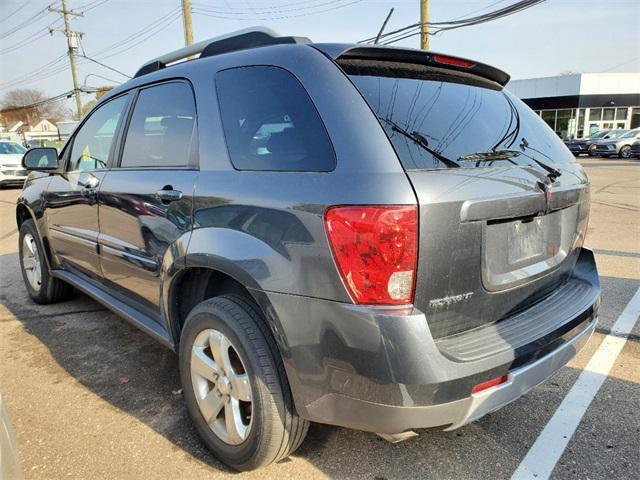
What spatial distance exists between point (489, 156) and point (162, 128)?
182 centimetres

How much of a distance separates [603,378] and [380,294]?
2161 millimetres

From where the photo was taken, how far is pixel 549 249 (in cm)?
226

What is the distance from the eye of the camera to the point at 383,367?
167cm

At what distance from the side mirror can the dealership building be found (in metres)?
38.5

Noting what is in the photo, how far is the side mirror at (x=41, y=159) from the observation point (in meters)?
3.99

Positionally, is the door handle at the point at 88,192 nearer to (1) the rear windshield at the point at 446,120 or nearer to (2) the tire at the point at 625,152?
(1) the rear windshield at the point at 446,120

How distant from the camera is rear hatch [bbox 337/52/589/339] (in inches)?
68.7

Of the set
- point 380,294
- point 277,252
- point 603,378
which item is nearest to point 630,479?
point 603,378

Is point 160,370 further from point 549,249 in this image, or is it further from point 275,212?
point 549,249

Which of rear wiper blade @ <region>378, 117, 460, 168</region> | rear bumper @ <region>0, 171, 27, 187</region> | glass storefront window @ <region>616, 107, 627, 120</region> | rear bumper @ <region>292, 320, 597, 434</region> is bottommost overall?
rear bumper @ <region>0, 171, 27, 187</region>

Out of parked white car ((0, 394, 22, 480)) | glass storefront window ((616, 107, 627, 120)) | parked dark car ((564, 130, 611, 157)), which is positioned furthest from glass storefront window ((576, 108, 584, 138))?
parked white car ((0, 394, 22, 480))

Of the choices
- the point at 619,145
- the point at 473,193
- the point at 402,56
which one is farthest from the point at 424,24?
the point at 619,145

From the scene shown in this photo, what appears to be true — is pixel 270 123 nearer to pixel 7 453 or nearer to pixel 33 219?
pixel 7 453

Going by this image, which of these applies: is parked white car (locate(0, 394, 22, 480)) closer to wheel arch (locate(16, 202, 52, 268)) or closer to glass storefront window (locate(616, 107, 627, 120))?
wheel arch (locate(16, 202, 52, 268))
